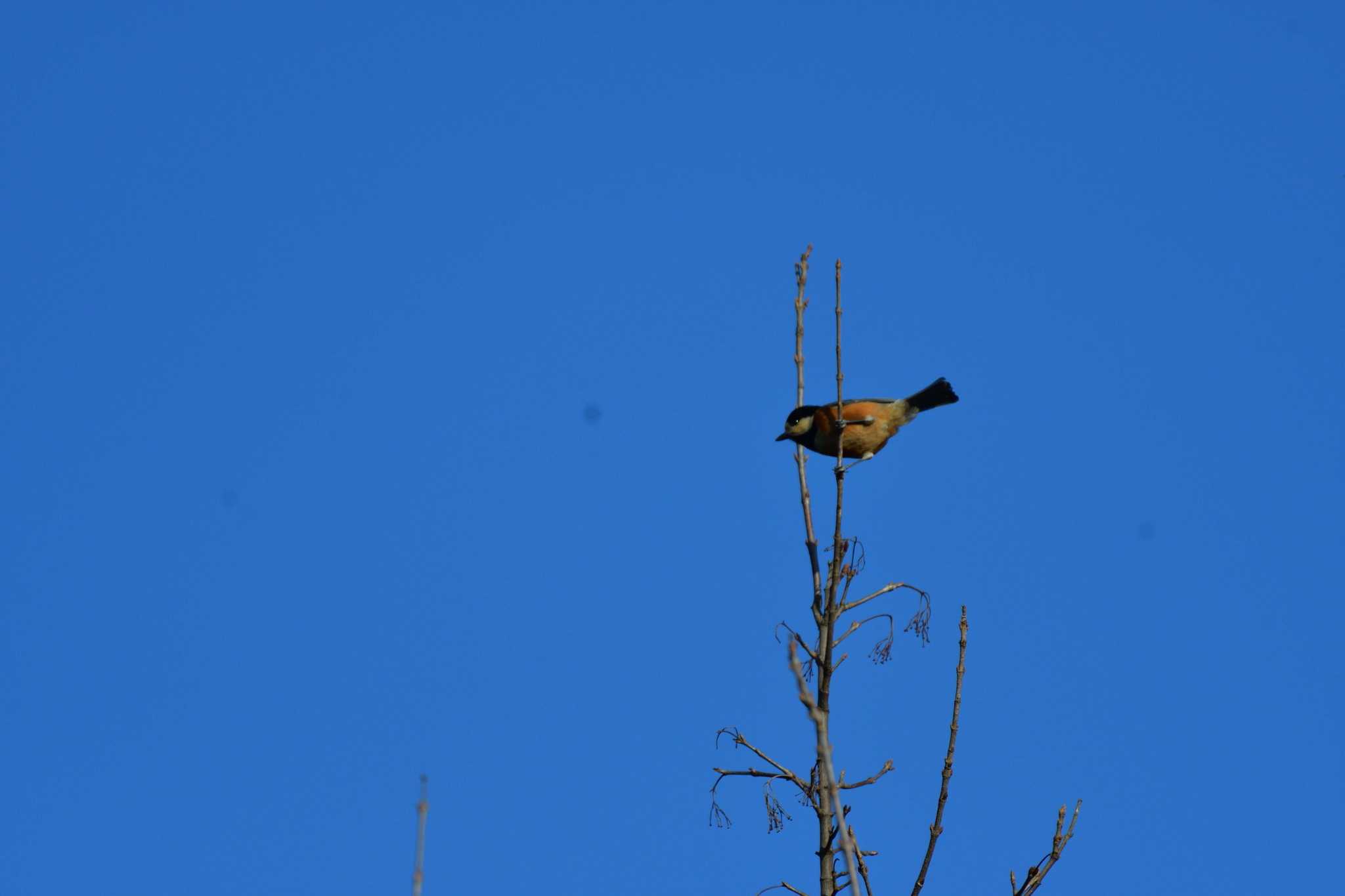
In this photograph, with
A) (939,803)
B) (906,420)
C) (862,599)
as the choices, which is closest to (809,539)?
(862,599)

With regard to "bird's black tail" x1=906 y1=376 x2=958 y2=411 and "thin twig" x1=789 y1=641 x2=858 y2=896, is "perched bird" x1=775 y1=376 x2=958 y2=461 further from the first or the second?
"thin twig" x1=789 y1=641 x2=858 y2=896

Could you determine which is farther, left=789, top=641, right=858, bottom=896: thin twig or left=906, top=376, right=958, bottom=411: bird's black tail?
left=906, top=376, right=958, bottom=411: bird's black tail

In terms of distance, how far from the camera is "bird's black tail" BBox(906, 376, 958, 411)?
8555 millimetres

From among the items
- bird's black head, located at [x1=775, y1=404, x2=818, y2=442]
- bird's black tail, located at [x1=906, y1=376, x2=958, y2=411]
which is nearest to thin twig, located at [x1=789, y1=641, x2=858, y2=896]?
bird's black head, located at [x1=775, y1=404, x2=818, y2=442]

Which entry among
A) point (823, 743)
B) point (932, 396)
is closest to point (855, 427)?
point (932, 396)

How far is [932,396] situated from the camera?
862 cm

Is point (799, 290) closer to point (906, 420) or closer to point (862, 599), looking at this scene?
Answer: point (862, 599)

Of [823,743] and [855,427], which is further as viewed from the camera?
[855,427]

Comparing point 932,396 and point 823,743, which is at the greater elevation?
point 932,396

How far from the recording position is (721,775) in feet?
15.6

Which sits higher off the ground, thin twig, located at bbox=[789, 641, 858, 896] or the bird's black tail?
the bird's black tail

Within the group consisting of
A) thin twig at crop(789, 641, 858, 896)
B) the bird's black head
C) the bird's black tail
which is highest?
the bird's black tail

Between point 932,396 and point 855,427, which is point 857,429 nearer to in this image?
point 855,427

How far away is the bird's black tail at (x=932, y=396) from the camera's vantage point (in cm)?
855
